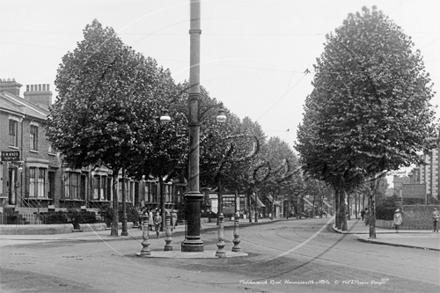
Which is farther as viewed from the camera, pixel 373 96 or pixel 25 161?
pixel 25 161

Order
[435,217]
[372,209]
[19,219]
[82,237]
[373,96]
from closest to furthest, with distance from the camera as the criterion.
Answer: [373,96], [372,209], [82,237], [19,219], [435,217]

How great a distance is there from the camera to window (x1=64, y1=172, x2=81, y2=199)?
50.2 m

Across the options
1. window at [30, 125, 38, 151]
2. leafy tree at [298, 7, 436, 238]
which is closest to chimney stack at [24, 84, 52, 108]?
window at [30, 125, 38, 151]

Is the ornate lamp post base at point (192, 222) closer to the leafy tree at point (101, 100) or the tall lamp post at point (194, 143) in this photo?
the tall lamp post at point (194, 143)

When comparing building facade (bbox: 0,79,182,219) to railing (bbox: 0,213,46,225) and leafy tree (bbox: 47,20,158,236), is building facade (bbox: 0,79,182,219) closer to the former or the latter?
railing (bbox: 0,213,46,225)

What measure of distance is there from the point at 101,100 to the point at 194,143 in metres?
13.6

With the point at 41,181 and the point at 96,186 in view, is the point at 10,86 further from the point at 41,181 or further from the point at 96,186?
the point at 96,186

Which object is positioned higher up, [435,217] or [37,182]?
[37,182]

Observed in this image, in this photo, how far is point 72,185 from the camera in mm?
51094

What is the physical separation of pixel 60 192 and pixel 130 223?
19.3 feet

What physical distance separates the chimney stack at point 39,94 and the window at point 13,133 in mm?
10227

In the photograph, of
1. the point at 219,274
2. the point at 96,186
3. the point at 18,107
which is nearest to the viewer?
the point at 219,274

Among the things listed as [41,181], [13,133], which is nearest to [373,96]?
[13,133]

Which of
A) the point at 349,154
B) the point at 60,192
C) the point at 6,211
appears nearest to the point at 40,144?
the point at 60,192
